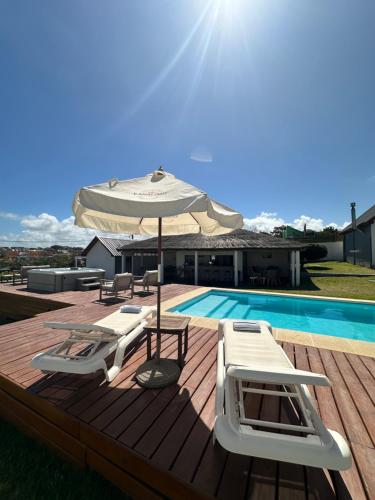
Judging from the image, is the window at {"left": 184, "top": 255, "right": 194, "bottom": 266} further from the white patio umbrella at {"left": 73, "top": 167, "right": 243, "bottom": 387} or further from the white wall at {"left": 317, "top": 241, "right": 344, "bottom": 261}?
the white wall at {"left": 317, "top": 241, "right": 344, "bottom": 261}

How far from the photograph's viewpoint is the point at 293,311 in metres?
8.71

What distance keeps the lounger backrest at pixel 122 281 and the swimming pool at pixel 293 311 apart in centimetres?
236

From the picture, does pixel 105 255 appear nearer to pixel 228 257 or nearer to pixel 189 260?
pixel 189 260

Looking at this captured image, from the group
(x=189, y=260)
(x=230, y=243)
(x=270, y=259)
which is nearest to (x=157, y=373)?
(x=230, y=243)

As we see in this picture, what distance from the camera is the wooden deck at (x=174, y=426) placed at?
1.56 meters

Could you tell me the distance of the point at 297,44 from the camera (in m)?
7.34

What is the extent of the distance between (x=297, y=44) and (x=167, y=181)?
28.4ft

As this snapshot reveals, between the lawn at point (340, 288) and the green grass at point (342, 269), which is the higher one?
the green grass at point (342, 269)

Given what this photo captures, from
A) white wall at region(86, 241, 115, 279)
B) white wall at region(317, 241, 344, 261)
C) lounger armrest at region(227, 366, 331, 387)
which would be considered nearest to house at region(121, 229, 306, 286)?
white wall at region(86, 241, 115, 279)

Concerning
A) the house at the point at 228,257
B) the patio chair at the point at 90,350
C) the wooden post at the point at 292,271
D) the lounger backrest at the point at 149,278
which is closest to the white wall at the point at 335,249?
the house at the point at 228,257

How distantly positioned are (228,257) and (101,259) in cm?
1276

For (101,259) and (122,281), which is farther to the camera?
(101,259)

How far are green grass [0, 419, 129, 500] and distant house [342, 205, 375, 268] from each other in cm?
2816

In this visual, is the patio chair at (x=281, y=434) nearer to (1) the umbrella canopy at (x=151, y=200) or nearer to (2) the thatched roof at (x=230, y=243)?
(1) the umbrella canopy at (x=151, y=200)
